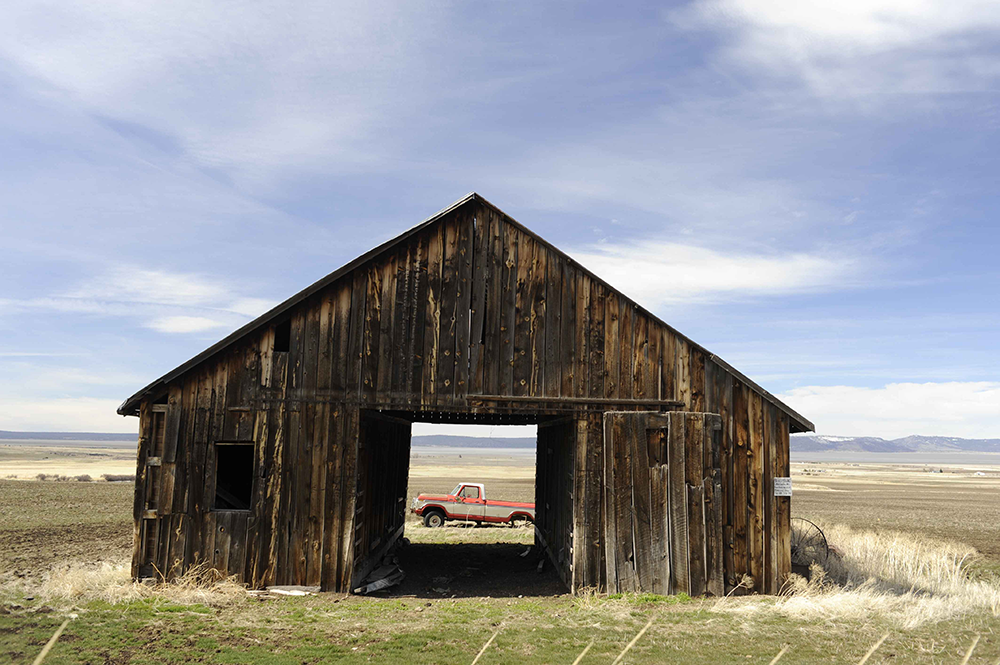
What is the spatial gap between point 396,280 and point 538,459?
1121 cm

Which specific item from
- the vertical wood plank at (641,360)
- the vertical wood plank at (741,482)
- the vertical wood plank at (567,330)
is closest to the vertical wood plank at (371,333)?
the vertical wood plank at (567,330)

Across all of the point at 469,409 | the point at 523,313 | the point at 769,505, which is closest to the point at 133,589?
the point at 469,409

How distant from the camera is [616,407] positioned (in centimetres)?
1410

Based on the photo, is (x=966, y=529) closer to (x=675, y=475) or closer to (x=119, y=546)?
(x=675, y=475)

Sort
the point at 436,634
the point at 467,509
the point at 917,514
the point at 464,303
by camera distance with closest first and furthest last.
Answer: the point at 436,634, the point at 464,303, the point at 467,509, the point at 917,514

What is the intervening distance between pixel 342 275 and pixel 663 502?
7495 millimetres

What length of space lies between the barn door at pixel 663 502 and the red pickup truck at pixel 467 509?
593 inches

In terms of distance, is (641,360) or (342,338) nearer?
(342,338)

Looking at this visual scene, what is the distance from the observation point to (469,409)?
13.9 m

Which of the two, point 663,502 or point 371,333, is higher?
point 371,333

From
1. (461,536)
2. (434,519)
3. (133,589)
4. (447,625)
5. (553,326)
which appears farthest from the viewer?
(434,519)

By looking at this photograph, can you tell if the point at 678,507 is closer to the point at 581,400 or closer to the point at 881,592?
the point at 581,400

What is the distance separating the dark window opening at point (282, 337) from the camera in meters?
13.9

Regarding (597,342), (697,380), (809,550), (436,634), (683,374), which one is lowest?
(436,634)
